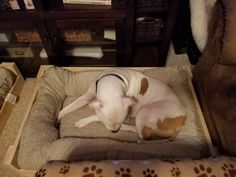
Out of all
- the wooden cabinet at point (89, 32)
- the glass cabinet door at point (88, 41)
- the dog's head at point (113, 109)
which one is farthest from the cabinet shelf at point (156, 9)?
the dog's head at point (113, 109)

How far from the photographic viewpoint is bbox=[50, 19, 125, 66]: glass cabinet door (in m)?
1.42

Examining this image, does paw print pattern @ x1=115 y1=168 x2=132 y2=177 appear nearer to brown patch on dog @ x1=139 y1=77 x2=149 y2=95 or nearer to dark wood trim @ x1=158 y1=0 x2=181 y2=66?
brown patch on dog @ x1=139 y1=77 x2=149 y2=95

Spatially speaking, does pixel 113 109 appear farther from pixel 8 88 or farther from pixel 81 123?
pixel 8 88

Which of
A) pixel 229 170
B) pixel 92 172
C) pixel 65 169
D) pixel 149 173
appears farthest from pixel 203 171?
pixel 65 169

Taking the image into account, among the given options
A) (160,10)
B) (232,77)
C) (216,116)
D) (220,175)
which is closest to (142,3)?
(160,10)

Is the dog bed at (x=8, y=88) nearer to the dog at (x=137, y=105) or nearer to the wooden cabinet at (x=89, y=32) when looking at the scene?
the wooden cabinet at (x=89, y=32)

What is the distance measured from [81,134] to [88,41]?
2.31 ft

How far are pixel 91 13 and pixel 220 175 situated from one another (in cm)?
110

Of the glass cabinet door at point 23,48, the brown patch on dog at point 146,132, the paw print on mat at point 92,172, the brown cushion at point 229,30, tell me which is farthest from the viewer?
the glass cabinet door at point 23,48

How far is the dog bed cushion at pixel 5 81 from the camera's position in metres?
1.47

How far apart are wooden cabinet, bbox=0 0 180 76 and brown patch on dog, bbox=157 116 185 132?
0.66 meters

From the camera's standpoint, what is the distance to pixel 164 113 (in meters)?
1.12

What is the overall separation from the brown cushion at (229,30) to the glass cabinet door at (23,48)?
3.77 ft

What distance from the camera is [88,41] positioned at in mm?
1621
